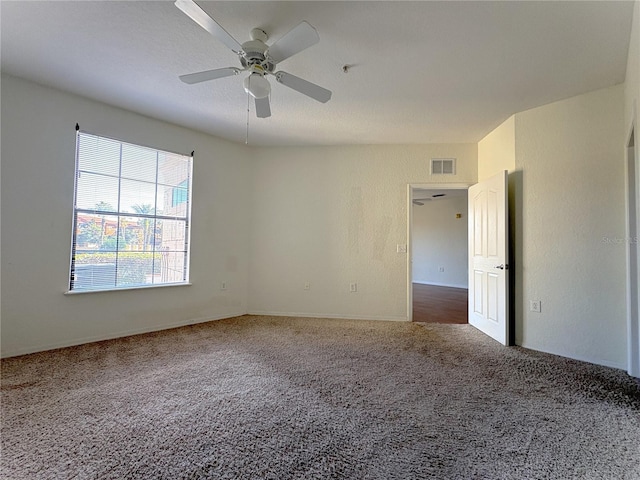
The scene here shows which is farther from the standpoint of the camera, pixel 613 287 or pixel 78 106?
pixel 78 106

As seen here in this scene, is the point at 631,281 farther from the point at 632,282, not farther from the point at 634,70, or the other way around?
the point at 634,70

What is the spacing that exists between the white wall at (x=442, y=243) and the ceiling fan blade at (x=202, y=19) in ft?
23.6

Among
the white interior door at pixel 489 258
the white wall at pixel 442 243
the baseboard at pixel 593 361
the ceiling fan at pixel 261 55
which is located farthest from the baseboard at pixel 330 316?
the white wall at pixel 442 243

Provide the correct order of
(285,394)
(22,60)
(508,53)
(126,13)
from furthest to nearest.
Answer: (22,60)
(508,53)
(285,394)
(126,13)

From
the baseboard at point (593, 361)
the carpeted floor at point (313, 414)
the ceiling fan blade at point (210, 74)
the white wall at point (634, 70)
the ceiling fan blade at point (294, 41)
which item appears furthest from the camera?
the baseboard at point (593, 361)

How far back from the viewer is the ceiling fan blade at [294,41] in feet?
5.78

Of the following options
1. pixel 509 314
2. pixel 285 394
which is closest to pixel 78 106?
pixel 285 394

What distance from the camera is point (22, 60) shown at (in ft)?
8.70

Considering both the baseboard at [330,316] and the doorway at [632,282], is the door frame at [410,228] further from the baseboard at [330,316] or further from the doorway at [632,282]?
the doorway at [632,282]

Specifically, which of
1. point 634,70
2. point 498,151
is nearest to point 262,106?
point 634,70

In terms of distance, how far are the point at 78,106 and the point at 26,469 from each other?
339cm

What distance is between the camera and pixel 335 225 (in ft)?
15.7

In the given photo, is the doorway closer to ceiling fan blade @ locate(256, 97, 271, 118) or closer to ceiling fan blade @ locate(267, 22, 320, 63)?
ceiling fan blade @ locate(267, 22, 320, 63)

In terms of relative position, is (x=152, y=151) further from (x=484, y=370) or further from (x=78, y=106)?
(x=484, y=370)
